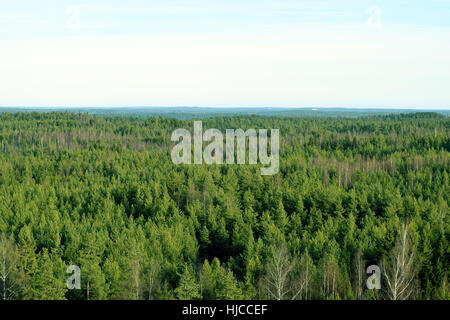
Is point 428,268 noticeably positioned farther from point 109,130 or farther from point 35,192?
point 109,130

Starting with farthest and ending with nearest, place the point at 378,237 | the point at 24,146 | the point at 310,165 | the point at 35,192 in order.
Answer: the point at 24,146
the point at 310,165
the point at 35,192
the point at 378,237

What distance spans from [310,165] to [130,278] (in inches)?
2987

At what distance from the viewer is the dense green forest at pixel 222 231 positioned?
39250 millimetres

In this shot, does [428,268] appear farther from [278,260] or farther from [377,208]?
[377,208]

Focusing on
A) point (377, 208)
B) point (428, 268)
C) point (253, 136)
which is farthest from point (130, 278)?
point (253, 136)

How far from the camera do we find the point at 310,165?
107750 millimetres

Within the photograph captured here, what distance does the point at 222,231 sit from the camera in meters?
58.9

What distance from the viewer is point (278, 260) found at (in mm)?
39500

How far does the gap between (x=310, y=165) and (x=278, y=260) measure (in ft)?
232

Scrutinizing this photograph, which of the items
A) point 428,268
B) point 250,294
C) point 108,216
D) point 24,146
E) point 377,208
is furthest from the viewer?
point 24,146

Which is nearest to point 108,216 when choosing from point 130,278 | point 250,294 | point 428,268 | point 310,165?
point 130,278

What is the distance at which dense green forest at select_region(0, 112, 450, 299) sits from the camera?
3925 cm
